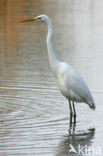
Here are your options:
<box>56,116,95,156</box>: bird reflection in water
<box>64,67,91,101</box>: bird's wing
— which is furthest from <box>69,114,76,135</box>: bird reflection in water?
<box>64,67,91,101</box>: bird's wing

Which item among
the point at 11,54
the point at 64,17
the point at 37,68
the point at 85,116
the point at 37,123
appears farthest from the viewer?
the point at 64,17

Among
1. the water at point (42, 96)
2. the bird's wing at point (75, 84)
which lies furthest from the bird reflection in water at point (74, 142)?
the bird's wing at point (75, 84)

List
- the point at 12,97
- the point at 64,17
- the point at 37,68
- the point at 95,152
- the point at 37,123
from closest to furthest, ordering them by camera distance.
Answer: the point at 95,152
the point at 37,123
the point at 12,97
the point at 37,68
the point at 64,17

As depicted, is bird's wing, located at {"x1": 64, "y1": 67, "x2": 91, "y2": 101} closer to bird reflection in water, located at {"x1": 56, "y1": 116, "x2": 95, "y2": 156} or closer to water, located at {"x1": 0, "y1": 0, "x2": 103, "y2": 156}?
water, located at {"x1": 0, "y1": 0, "x2": 103, "y2": 156}

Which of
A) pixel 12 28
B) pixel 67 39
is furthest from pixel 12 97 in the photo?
pixel 12 28

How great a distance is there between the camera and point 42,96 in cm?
1166

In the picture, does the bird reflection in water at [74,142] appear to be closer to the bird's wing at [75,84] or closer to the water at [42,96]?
the water at [42,96]

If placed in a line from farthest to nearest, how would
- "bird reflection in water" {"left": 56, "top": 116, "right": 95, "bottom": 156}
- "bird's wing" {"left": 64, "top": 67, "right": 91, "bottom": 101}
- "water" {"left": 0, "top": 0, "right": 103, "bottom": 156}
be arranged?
1. "bird's wing" {"left": 64, "top": 67, "right": 91, "bottom": 101}
2. "water" {"left": 0, "top": 0, "right": 103, "bottom": 156}
3. "bird reflection in water" {"left": 56, "top": 116, "right": 95, "bottom": 156}

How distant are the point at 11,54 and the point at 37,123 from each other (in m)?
8.46

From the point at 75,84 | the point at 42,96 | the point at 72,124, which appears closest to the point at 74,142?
the point at 72,124

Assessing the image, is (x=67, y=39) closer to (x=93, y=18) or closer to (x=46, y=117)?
(x=93, y=18)

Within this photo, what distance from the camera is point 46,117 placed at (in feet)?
32.8

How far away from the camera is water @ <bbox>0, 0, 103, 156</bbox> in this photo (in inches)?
330

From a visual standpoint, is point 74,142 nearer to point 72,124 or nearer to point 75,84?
point 72,124
